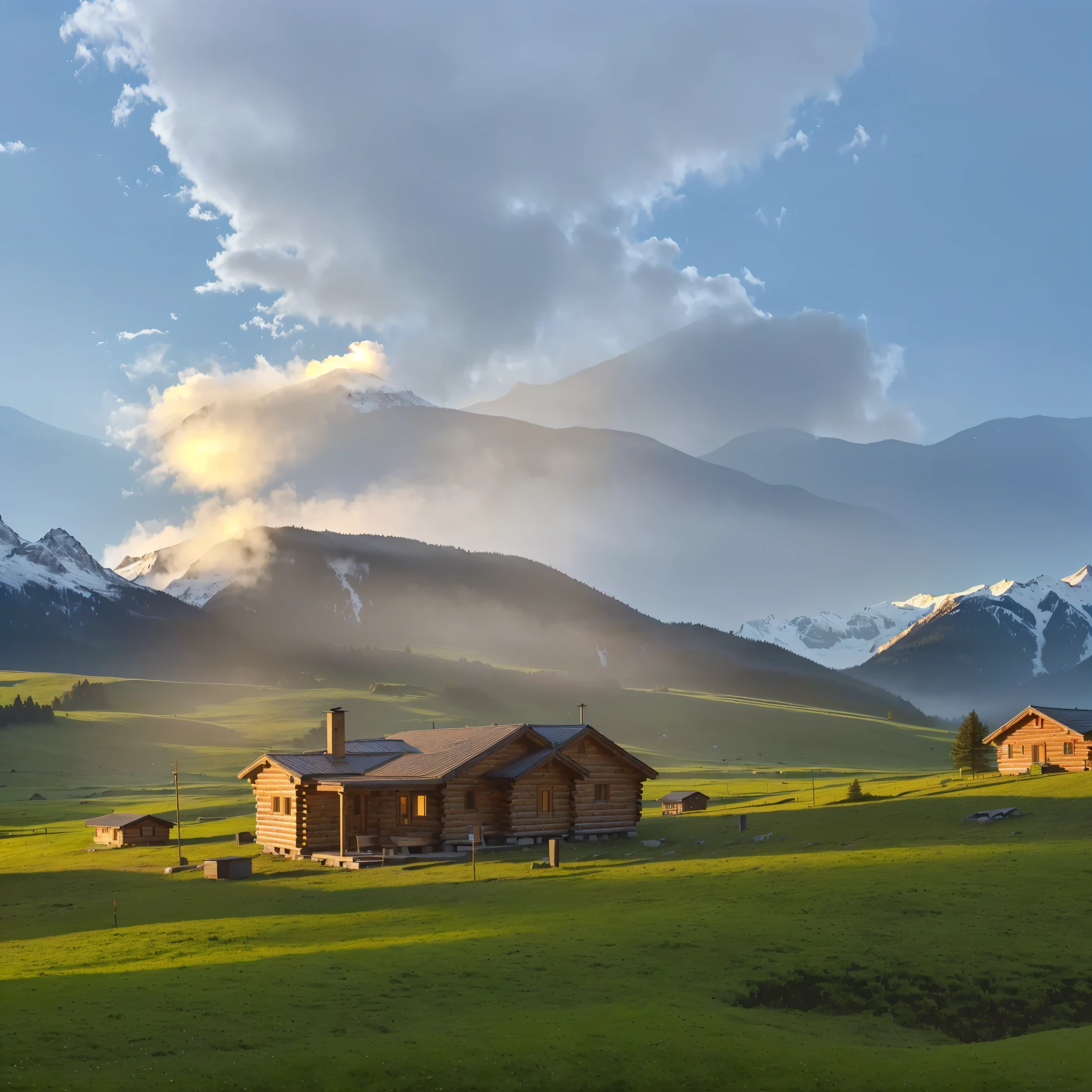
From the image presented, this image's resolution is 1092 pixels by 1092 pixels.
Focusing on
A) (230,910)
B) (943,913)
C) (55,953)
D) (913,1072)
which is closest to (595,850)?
(230,910)

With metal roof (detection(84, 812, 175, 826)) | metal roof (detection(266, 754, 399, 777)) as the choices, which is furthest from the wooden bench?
metal roof (detection(84, 812, 175, 826))

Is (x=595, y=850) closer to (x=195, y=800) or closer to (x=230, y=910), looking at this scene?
(x=230, y=910)

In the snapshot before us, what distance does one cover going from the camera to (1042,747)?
8762cm

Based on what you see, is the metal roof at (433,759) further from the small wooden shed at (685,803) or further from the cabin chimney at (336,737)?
the small wooden shed at (685,803)

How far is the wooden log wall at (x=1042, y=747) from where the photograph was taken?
275ft

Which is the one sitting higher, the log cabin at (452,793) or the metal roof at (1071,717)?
the metal roof at (1071,717)

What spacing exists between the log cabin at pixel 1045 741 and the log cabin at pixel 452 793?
109ft

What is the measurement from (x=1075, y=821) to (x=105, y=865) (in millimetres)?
55882

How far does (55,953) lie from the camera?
38094mm

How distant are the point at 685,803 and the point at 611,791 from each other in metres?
18.3

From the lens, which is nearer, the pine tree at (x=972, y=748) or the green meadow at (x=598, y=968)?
the green meadow at (x=598, y=968)

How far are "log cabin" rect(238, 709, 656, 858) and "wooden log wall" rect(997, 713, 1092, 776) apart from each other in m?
32.6

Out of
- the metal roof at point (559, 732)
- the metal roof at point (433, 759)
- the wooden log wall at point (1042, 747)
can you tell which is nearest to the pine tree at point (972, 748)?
the wooden log wall at point (1042, 747)

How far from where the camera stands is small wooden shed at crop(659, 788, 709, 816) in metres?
90.2
